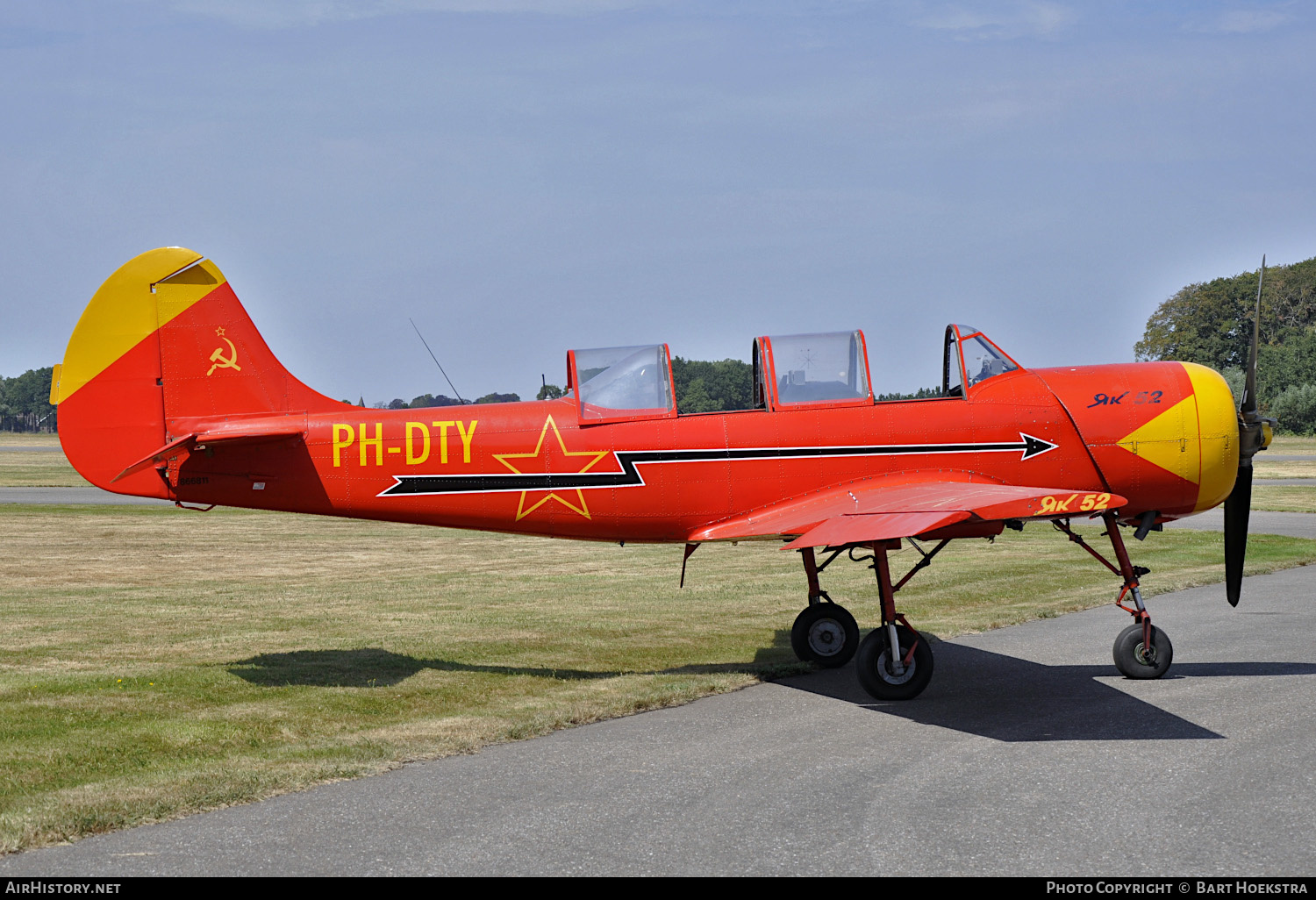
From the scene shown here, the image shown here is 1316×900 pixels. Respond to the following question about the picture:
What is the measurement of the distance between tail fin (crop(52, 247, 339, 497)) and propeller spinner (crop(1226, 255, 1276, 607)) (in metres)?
8.71

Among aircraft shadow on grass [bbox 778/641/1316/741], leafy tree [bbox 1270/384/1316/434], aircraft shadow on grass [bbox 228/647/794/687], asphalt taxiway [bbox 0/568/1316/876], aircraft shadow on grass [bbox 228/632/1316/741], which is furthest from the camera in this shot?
leafy tree [bbox 1270/384/1316/434]

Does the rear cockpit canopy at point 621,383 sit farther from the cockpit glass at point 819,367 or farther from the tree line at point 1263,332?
the tree line at point 1263,332

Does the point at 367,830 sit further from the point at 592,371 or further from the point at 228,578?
the point at 228,578

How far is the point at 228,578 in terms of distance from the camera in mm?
18266

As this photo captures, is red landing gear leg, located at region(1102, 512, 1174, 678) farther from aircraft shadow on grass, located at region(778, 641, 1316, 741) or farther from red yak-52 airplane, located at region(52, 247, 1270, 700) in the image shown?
aircraft shadow on grass, located at region(778, 641, 1316, 741)

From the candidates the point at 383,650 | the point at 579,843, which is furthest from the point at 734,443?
the point at 579,843

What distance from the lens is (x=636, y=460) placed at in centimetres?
1056

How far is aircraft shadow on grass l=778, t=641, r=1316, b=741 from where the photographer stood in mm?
8469

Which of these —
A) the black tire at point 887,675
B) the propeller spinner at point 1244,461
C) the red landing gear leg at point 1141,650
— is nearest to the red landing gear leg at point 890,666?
the black tire at point 887,675

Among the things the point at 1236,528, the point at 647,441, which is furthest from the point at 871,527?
the point at 1236,528

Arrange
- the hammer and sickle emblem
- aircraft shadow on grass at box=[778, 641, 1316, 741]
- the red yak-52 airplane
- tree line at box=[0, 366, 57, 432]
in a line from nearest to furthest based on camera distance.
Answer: aircraft shadow on grass at box=[778, 641, 1316, 741]
the red yak-52 airplane
the hammer and sickle emblem
tree line at box=[0, 366, 57, 432]

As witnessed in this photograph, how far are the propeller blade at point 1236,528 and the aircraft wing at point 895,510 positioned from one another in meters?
1.66

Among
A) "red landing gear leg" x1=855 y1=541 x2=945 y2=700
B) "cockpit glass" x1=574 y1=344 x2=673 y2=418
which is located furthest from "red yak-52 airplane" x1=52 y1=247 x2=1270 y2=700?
"red landing gear leg" x1=855 y1=541 x2=945 y2=700

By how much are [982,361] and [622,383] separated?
344cm
